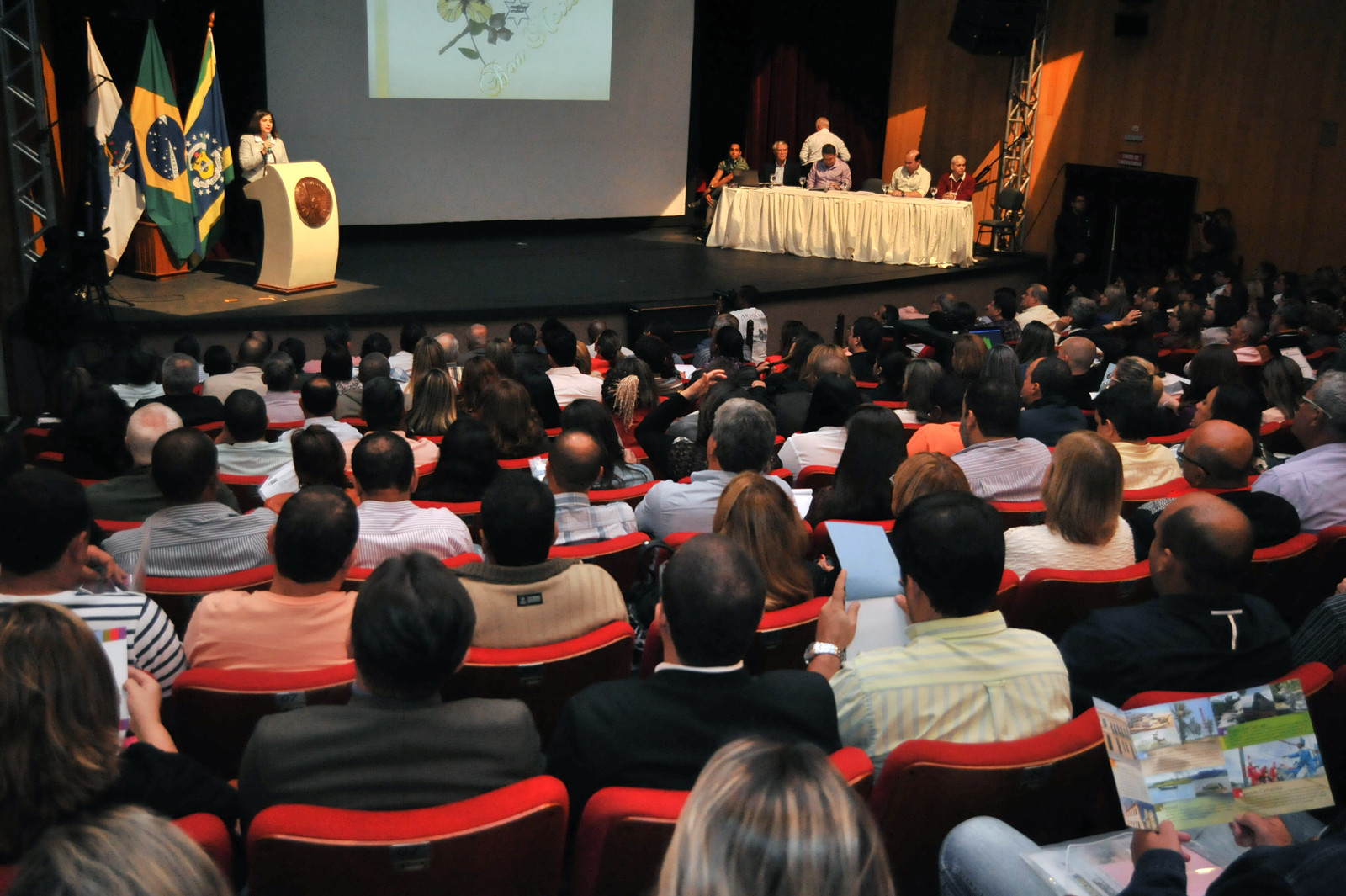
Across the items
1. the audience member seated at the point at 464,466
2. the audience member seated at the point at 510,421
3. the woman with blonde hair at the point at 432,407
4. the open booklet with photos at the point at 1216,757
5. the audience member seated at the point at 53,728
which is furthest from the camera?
the woman with blonde hair at the point at 432,407

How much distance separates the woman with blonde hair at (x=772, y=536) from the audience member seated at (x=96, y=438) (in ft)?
8.17

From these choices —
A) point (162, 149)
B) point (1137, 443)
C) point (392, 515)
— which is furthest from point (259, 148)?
point (1137, 443)

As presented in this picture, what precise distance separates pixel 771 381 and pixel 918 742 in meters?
3.85

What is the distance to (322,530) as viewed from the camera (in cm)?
235

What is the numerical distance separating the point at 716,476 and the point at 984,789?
1.68 meters

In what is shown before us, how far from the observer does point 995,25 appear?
1101 cm

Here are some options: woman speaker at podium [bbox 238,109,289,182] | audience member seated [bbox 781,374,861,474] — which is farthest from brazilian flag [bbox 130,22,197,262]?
audience member seated [bbox 781,374,861,474]

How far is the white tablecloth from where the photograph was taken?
11.1 m

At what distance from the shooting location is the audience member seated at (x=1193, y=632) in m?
2.22

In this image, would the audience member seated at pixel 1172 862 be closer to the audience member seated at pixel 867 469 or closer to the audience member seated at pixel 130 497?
the audience member seated at pixel 867 469

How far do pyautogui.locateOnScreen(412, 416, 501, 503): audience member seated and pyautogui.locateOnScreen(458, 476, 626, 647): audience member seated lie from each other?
1174mm

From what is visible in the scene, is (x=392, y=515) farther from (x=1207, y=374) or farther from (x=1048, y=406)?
(x=1207, y=374)

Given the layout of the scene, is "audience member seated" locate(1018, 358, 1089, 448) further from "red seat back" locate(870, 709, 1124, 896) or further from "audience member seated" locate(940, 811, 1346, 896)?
"audience member seated" locate(940, 811, 1346, 896)

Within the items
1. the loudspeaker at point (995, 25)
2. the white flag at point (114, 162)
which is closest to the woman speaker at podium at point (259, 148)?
the white flag at point (114, 162)
